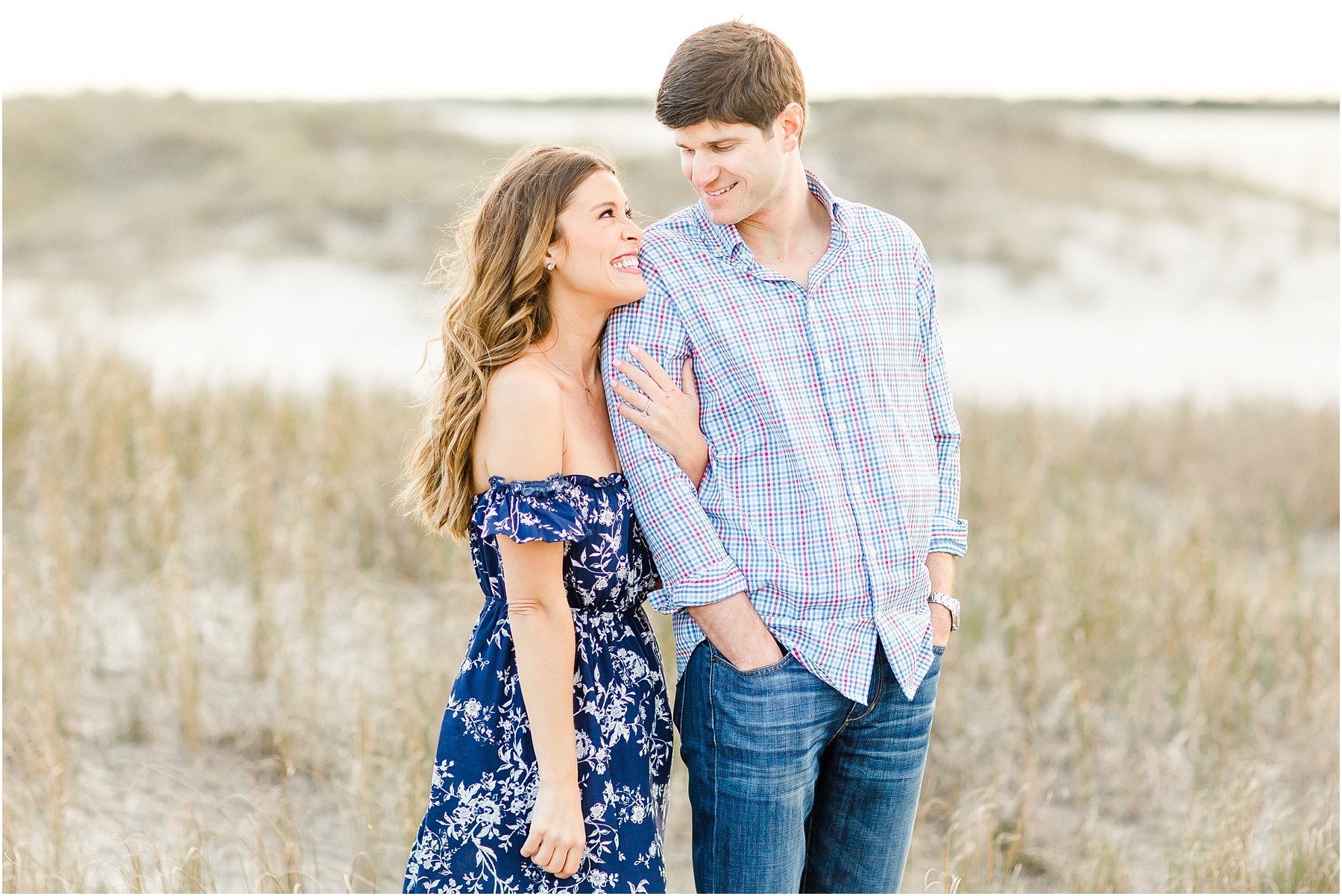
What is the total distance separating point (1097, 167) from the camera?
23234 mm

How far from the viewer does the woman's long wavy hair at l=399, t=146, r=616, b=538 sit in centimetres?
222

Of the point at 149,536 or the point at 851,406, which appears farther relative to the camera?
the point at 149,536

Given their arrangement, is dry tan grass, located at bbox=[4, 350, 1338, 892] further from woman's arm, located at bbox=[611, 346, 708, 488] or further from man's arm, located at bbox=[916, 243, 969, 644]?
woman's arm, located at bbox=[611, 346, 708, 488]

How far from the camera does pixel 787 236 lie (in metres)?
2.45

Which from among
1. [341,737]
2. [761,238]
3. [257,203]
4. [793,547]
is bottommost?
[341,737]

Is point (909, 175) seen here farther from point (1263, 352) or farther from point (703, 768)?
point (703, 768)

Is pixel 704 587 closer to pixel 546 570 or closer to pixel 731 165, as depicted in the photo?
pixel 546 570

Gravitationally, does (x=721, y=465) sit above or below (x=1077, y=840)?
above

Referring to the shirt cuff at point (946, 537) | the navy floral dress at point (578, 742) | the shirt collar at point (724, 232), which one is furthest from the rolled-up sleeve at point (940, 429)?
the navy floral dress at point (578, 742)

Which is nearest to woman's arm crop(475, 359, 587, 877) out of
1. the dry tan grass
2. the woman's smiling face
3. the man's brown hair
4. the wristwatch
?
the woman's smiling face

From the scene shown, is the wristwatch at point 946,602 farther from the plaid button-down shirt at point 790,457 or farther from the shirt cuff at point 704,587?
the shirt cuff at point 704,587

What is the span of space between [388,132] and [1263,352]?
1885 cm

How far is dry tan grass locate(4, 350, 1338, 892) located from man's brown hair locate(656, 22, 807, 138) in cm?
206

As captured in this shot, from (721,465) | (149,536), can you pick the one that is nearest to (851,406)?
(721,465)
